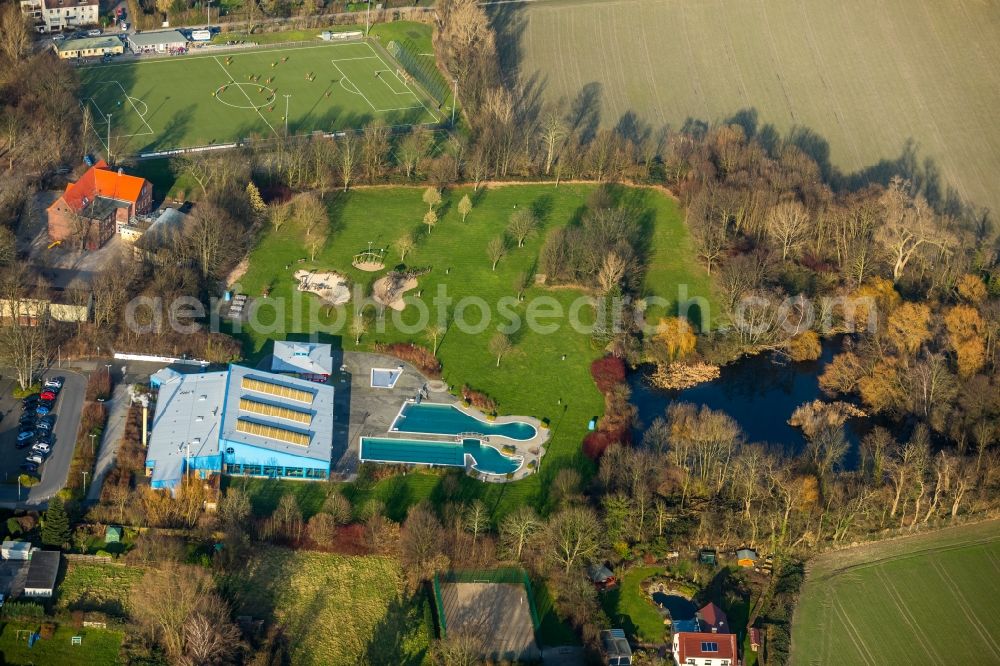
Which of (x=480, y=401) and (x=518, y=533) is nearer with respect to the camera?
(x=518, y=533)

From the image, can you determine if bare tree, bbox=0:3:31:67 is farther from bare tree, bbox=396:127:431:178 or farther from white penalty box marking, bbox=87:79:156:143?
bare tree, bbox=396:127:431:178

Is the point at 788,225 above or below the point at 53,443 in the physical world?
above

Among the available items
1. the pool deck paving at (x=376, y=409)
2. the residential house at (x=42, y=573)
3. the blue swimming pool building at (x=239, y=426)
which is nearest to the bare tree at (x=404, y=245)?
Result: the pool deck paving at (x=376, y=409)

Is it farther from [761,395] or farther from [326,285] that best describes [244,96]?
[761,395]

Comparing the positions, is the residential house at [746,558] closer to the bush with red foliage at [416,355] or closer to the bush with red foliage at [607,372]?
the bush with red foliage at [607,372]

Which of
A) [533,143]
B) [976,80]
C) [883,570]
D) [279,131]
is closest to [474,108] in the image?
[533,143]

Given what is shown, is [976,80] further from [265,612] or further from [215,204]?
[265,612]

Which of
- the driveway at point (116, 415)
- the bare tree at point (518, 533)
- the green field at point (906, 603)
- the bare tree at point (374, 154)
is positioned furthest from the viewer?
the bare tree at point (374, 154)

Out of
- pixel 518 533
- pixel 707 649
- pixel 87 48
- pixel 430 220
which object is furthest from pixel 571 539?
pixel 87 48
